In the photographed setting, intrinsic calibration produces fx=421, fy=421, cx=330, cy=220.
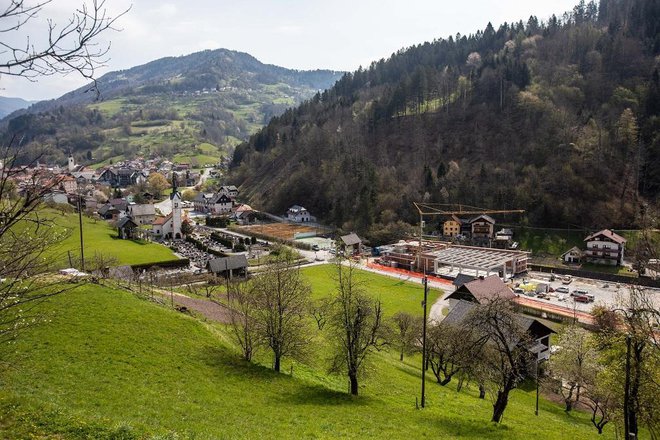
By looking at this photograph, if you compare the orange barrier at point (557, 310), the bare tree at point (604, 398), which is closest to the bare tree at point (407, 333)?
the bare tree at point (604, 398)

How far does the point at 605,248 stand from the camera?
180 ft

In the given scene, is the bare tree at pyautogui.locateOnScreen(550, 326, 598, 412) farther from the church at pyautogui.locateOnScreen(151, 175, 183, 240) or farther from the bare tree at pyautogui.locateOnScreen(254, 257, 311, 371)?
the church at pyautogui.locateOnScreen(151, 175, 183, 240)

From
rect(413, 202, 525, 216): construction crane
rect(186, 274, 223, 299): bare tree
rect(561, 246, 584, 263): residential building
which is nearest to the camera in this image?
rect(186, 274, 223, 299): bare tree

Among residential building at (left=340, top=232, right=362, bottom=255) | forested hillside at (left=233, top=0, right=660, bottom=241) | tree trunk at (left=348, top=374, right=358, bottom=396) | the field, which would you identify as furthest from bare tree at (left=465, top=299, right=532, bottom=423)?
the field

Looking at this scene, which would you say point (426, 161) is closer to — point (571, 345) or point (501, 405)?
point (571, 345)

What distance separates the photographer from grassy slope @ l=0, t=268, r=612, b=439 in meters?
12.4

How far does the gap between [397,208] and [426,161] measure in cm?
1512

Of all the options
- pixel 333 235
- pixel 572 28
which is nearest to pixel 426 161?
pixel 333 235

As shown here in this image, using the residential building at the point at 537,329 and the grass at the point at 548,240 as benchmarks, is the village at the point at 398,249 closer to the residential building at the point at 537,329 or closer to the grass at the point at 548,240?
the grass at the point at 548,240

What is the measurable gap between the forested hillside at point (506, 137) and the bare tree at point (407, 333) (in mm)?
43685

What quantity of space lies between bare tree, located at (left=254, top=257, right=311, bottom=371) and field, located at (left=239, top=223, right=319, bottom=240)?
53.7 meters

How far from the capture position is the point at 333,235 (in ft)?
262

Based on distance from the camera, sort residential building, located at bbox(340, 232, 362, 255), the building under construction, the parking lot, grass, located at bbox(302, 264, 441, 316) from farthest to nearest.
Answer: residential building, located at bbox(340, 232, 362, 255) → the building under construction → the parking lot → grass, located at bbox(302, 264, 441, 316)

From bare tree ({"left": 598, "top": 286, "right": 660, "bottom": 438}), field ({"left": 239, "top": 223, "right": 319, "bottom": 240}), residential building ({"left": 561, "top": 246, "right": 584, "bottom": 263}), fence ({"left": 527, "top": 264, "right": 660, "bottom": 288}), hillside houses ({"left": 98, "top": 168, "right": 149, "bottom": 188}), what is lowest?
fence ({"left": 527, "top": 264, "right": 660, "bottom": 288})
